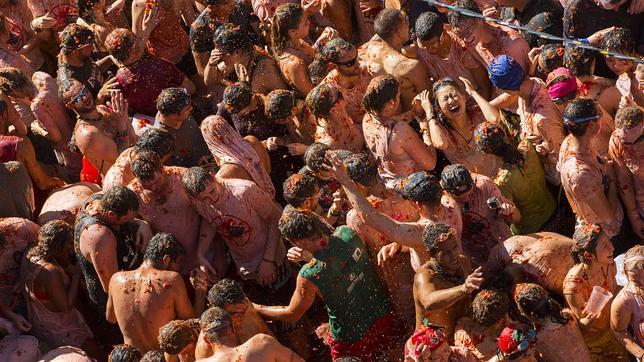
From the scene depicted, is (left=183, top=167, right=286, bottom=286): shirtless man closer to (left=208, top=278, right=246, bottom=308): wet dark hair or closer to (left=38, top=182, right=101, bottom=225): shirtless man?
(left=208, top=278, right=246, bottom=308): wet dark hair

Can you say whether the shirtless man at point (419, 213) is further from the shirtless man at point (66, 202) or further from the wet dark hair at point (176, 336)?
the shirtless man at point (66, 202)

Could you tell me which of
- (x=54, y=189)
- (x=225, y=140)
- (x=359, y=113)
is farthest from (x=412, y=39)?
(x=54, y=189)

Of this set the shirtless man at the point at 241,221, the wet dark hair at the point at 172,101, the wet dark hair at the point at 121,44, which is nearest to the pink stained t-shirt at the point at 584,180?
the shirtless man at the point at 241,221

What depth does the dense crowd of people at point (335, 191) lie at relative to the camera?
36.4ft

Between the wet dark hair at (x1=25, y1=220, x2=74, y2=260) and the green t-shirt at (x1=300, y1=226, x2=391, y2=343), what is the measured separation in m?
2.13

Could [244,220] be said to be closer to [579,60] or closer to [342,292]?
[342,292]

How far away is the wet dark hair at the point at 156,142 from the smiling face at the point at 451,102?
222 cm

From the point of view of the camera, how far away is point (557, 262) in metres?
11.2

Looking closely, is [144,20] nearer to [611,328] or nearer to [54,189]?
[54,189]

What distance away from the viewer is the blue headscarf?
40.7 feet

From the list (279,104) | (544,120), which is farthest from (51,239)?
(544,120)

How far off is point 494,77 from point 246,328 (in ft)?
9.32

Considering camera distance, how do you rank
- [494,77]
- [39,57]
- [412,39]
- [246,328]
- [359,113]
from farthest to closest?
[39,57] < [412,39] < [359,113] < [494,77] < [246,328]

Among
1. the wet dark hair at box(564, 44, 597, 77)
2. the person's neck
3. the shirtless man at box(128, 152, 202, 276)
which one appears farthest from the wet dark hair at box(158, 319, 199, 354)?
the wet dark hair at box(564, 44, 597, 77)
